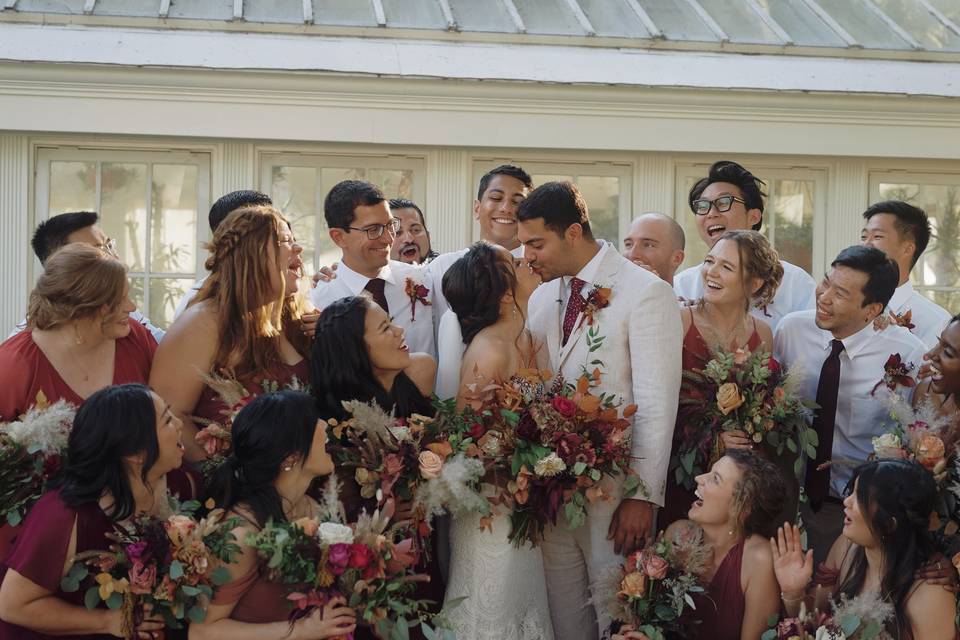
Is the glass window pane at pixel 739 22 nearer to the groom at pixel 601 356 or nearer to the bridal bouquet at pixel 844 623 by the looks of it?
the groom at pixel 601 356

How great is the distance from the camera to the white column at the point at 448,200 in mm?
8453

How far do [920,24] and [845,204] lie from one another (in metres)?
2.10

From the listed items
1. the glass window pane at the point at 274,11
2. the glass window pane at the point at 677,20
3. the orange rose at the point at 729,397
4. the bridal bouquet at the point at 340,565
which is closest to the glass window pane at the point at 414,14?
the glass window pane at the point at 274,11

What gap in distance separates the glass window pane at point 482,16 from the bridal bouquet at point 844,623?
5.86 m

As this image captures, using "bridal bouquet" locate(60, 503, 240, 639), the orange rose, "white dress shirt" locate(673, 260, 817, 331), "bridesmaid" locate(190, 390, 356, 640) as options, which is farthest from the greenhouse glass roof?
"bridal bouquet" locate(60, 503, 240, 639)

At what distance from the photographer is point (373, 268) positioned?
5.86 meters

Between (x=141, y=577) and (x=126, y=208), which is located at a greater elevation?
(x=126, y=208)

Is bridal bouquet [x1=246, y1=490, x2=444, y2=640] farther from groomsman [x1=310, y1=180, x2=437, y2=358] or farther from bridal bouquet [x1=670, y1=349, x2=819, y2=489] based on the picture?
groomsman [x1=310, y1=180, x2=437, y2=358]

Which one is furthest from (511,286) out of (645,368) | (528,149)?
(528,149)

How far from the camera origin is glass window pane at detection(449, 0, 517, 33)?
9070mm

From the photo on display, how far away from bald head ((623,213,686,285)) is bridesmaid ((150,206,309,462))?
2093 mm

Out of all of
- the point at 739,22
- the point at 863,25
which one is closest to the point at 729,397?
the point at 739,22

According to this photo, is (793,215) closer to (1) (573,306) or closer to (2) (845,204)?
(2) (845,204)

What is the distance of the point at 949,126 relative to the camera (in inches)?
341
